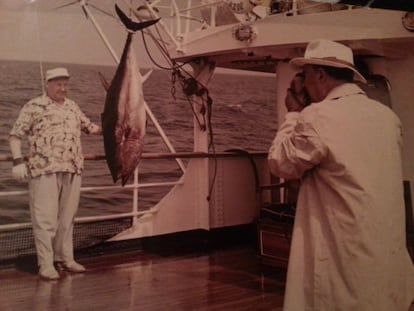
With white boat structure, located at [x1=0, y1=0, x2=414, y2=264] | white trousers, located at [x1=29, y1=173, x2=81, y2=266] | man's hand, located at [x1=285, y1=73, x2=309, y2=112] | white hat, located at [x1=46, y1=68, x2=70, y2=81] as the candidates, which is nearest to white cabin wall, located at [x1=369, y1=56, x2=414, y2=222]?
white boat structure, located at [x1=0, y1=0, x2=414, y2=264]

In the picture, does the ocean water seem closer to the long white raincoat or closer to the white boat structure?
the white boat structure

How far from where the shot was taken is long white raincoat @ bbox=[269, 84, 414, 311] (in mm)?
1200

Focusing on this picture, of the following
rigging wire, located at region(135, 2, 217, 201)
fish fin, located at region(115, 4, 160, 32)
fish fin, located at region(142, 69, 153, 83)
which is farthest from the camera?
rigging wire, located at region(135, 2, 217, 201)

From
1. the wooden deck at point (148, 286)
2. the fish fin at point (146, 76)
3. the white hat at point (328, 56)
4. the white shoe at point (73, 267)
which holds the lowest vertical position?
the wooden deck at point (148, 286)

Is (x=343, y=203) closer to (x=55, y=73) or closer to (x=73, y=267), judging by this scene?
(x=55, y=73)

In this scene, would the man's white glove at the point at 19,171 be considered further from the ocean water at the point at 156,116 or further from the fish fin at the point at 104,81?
the fish fin at the point at 104,81

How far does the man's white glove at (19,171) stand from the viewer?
6.86ft

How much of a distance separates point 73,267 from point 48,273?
17cm

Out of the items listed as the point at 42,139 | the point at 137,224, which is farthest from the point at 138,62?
the point at 137,224

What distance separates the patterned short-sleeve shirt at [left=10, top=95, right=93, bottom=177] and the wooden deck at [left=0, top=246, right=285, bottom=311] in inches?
18.8

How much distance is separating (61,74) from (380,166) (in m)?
1.51

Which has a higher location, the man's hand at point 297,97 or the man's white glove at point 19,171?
the man's hand at point 297,97

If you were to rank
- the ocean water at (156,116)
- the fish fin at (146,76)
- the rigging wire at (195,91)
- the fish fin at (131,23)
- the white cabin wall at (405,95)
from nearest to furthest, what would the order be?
the white cabin wall at (405,95)
the ocean water at (156,116)
the fish fin at (131,23)
the fish fin at (146,76)
the rigging wire at (195,91)

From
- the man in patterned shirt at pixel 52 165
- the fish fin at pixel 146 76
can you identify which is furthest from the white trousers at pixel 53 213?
the fish fin at pixel 146 76
